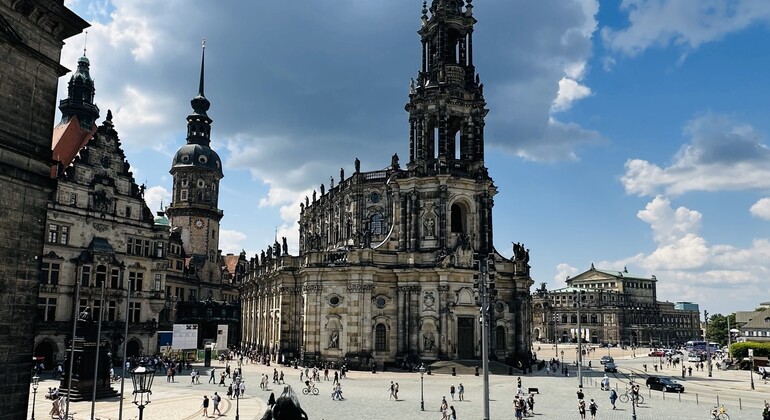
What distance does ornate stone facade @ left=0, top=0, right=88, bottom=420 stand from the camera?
18078 millimetres

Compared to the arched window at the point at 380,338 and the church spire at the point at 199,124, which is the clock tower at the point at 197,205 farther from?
the arched window at the point at 380,338

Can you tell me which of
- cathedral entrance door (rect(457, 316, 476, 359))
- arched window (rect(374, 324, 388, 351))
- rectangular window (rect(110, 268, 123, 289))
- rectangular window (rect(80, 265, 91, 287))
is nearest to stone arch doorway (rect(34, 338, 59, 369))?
rectangular window (rect(80, 265, 91, 287))

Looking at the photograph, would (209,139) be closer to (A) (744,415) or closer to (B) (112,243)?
(B) (112,243)

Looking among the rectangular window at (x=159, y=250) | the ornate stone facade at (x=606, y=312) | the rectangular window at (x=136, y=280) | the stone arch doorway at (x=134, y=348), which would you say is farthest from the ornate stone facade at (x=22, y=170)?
the ornate stone facade at (x=606, y=312)

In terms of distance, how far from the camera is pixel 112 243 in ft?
189

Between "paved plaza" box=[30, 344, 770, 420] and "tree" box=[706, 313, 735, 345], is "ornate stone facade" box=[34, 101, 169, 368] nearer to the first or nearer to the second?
"paved plaza" box=[30, 344, 770, 420]

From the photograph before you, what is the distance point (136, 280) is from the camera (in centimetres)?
5984

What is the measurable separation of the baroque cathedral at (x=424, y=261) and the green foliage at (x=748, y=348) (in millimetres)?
34495

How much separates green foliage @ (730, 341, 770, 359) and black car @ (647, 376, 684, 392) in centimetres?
3902

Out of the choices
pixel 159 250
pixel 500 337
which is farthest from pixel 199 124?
pixel 500 337

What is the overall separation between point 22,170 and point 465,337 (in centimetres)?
4367

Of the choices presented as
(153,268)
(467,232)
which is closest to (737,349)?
(467,232)

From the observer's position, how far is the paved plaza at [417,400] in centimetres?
3158

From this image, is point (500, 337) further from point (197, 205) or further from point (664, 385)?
point (197, 205)
